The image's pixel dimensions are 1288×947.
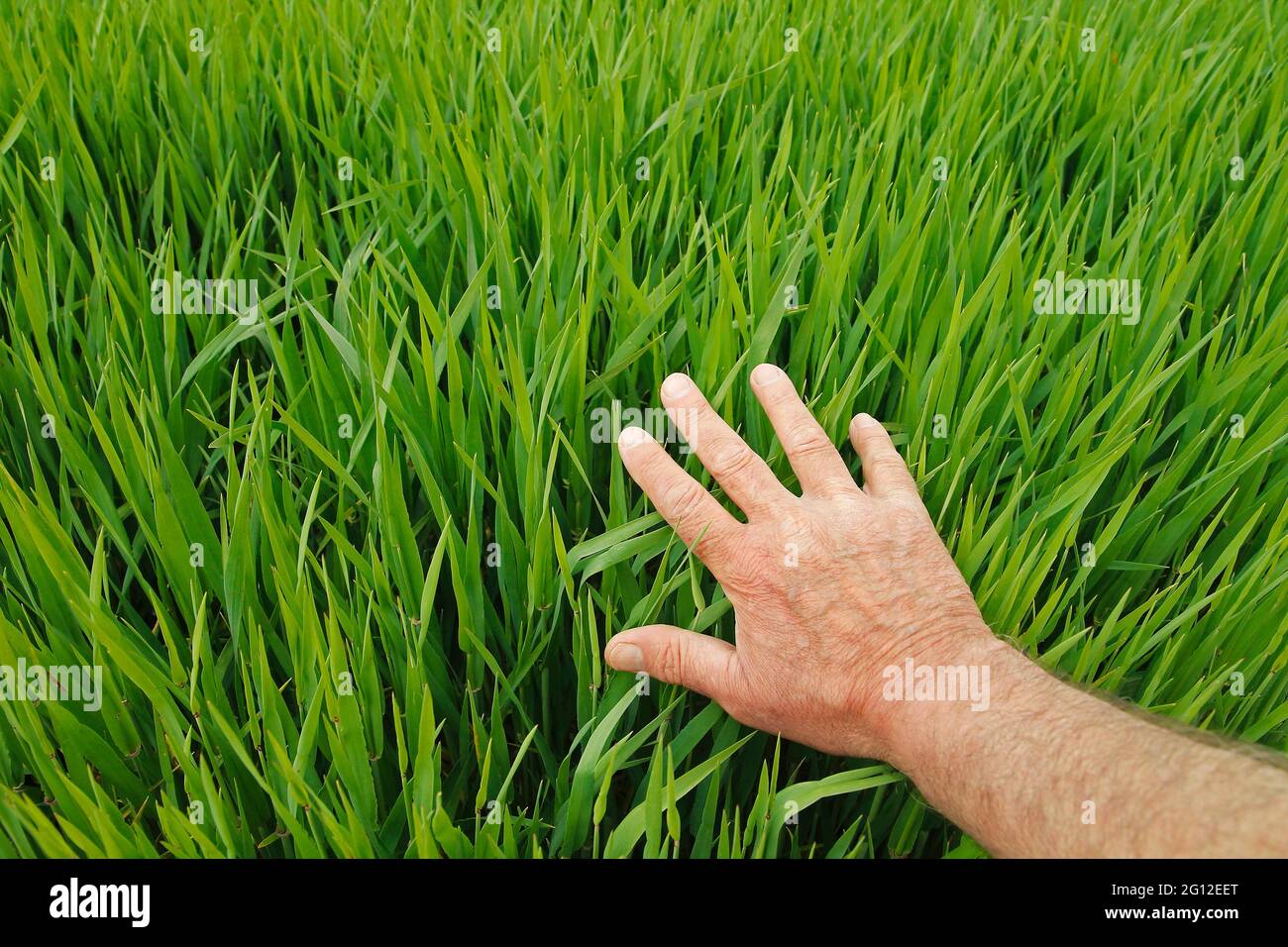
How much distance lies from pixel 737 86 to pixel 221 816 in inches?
54.9

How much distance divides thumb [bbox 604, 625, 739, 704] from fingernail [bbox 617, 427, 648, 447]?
0.19m

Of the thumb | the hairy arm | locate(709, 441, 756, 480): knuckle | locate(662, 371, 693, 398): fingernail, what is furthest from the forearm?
locate(662, 371, 693, 398): fingernail

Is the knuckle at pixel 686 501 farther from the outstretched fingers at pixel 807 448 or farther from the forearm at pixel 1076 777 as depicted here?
the forearm at pixel 1076 777

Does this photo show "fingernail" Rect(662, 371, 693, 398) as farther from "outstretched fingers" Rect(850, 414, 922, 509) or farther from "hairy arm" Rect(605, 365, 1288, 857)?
"outstretched fingers" Rect(850, 414, 922, 509)

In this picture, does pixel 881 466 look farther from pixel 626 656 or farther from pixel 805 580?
pixel 626 656

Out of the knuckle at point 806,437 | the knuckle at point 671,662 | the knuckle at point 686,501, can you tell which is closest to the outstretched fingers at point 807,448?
the knuckle at point 806,437

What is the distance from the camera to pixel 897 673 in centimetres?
84

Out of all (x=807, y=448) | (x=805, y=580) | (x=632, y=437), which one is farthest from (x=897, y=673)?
(x=632, y=437)

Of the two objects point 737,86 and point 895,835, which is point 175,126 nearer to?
point 737,86

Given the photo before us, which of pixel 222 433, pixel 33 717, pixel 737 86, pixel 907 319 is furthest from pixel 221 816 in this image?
pixel 737 86

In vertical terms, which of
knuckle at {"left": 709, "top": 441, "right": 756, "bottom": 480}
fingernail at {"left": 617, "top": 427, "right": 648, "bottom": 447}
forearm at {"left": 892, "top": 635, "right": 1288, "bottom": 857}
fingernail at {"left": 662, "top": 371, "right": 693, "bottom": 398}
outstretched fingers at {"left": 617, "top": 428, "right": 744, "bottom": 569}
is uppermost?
fingernail at {"left": 662, "top": 371, "right": 693, "bottom": 398}

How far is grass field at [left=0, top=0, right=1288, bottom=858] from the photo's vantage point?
2.51 ft

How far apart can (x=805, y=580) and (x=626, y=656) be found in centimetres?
19

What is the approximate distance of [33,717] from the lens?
2.31 feet
